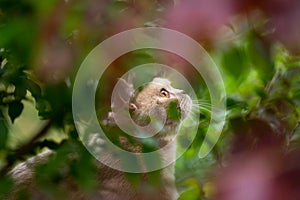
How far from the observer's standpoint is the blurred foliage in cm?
53

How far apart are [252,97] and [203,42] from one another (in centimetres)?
93

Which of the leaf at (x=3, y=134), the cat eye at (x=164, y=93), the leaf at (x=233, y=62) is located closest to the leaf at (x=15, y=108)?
the leaf at (x=3, y=134)

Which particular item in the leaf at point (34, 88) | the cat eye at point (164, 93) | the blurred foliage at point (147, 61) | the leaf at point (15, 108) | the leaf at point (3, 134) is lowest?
the cat eye at point (164, 93)

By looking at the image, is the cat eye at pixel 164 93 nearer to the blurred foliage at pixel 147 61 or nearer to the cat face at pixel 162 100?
the cat face at pixel 162 100

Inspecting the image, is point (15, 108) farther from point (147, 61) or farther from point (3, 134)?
point (147, 61)

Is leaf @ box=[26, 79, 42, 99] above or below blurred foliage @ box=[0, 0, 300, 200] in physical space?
below

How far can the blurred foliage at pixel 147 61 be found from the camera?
0.53 m

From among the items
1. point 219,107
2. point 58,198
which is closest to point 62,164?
point 58,198

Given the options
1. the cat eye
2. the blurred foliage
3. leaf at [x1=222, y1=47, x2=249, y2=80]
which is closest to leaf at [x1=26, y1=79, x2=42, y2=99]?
the blurred foliage

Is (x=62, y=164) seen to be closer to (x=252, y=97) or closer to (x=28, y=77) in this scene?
(x=28, y=77)

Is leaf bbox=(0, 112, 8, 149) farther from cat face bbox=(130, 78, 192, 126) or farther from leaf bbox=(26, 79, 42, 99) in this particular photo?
cat face bbox=(130, 78, 192, 126)

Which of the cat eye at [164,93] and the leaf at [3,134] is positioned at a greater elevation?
the leaf at [3,134]

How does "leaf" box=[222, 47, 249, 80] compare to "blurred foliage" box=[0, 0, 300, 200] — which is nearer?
"blurred foliage" box=[0, 0, 300, 200]

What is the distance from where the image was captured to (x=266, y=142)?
1.95 ft
